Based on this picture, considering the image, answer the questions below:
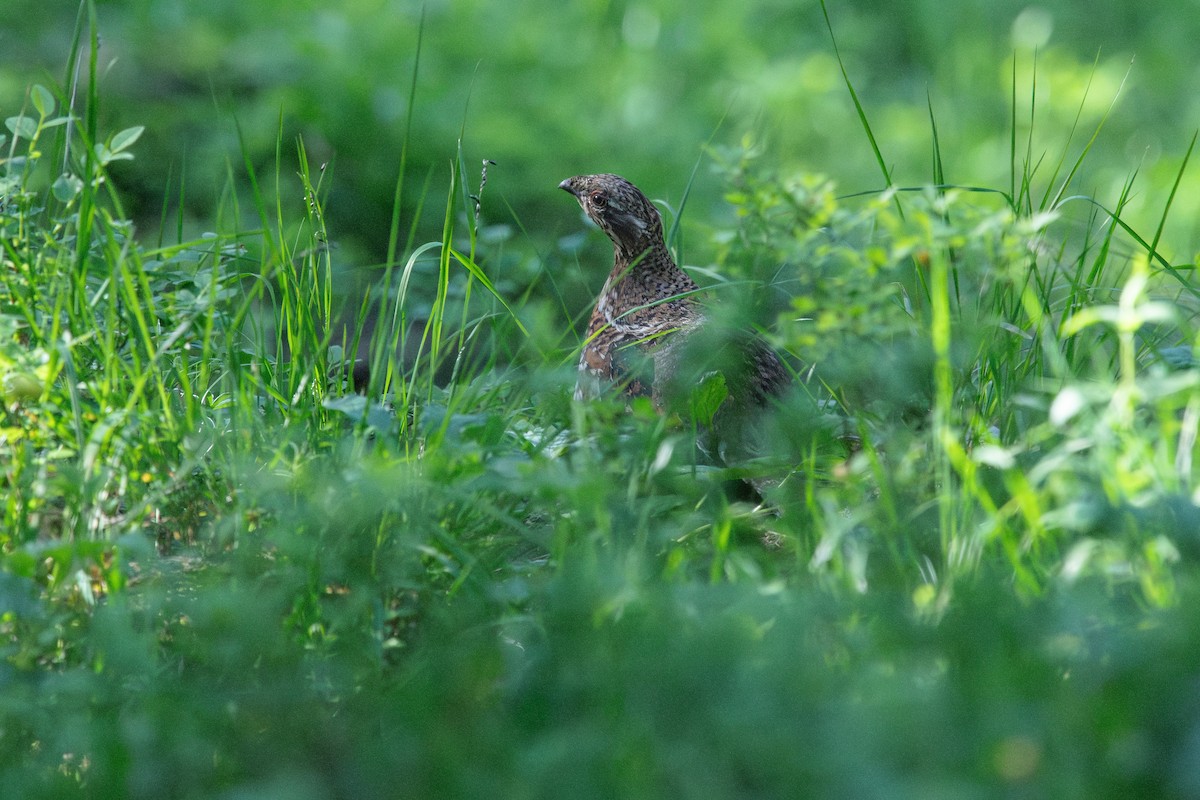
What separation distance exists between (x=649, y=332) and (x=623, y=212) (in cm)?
52

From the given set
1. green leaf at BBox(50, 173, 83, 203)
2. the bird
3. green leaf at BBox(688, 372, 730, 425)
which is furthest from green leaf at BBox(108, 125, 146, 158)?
green leaf at BBox(688, 372, 730, 425)

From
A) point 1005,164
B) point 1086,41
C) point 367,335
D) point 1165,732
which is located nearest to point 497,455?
point 1165,732

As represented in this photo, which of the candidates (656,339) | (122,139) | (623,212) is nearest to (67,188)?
(122,139)

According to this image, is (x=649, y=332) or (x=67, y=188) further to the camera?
(x=649, y=332)

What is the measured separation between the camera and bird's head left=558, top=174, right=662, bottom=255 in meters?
3.70

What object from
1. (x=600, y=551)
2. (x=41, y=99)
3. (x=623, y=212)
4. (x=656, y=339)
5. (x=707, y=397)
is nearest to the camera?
(x=600, y=551)

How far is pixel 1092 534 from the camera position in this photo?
1926mm

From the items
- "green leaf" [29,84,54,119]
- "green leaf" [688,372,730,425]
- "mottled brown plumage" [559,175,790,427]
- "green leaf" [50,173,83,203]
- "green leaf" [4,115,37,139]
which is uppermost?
"green leaf" [29,84,54,119]

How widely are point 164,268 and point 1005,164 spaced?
450cm

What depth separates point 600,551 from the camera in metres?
2.15

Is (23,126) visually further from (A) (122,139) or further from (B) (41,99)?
(A) (122,139)

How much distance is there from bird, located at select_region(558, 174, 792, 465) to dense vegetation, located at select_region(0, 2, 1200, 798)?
0.13 meters

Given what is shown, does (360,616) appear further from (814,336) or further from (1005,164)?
(1005,164)

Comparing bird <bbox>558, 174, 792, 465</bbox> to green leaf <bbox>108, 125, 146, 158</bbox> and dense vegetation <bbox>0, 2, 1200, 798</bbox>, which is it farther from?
green leaf <bbox>108, 125, 146, 158</bbox>
